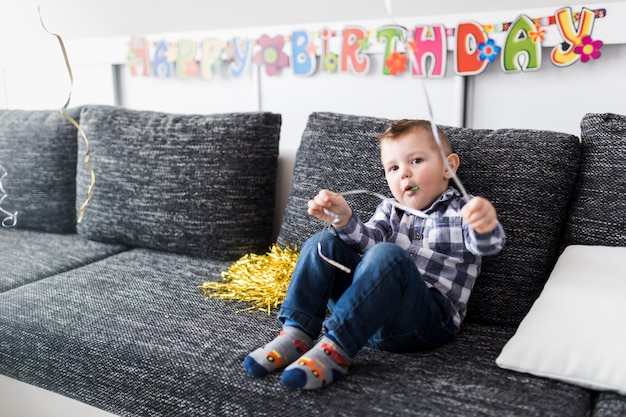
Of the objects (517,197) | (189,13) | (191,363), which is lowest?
(191,363)

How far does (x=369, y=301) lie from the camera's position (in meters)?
1.14

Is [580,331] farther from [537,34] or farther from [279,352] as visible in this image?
[537,34]

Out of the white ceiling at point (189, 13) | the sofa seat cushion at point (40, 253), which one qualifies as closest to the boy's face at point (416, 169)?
the white ceiling at point (189, 13)

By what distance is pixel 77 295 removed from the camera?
155 centimetres

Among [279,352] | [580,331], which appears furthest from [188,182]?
[580,331]

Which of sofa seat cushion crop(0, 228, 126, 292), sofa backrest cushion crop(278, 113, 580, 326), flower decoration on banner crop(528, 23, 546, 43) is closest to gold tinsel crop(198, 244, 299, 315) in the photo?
sofa backrest cushion crop(278, 113, 580, 326)

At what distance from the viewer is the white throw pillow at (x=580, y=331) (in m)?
1.08

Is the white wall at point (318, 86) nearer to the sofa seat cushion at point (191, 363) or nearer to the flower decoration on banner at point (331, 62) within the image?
the flower decoration on banner at point (331, 62)

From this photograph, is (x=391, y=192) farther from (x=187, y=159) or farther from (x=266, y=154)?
(x=187, y=159)

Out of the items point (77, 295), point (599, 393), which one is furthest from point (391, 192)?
point (77, 295)

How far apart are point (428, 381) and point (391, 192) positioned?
1.67 feet

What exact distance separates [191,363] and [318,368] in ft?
0.86

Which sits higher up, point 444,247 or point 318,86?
point 318,86

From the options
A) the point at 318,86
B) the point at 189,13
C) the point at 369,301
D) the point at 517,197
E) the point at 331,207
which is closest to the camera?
the point at 369,301
